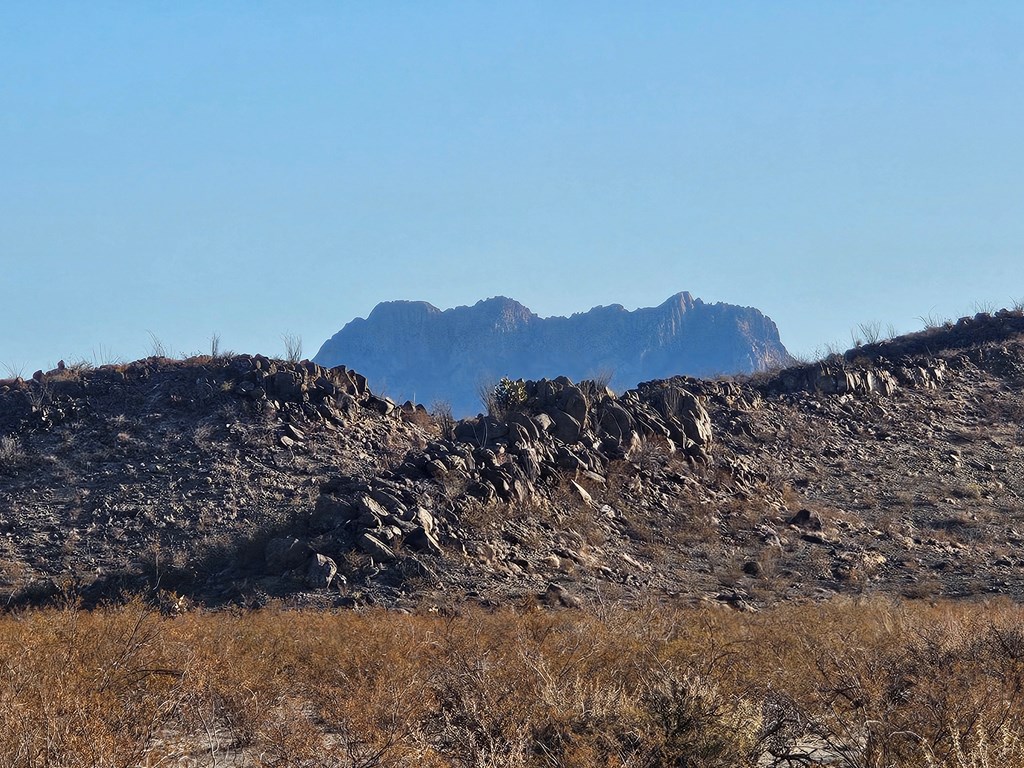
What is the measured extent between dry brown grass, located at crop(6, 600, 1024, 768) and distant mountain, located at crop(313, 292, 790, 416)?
483 ft

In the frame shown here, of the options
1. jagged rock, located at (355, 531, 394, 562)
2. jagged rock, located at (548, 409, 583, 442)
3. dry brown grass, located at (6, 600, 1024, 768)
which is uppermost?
jagged rock, located at (548, 409, 583, 442)

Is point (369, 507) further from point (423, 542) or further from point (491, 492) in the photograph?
point (491, 492)

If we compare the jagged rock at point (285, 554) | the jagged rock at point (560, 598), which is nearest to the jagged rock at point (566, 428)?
the jagged rock at point (560, 598)

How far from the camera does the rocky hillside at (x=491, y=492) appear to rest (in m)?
18.2

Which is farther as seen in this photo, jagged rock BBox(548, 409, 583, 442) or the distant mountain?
the distant mountain

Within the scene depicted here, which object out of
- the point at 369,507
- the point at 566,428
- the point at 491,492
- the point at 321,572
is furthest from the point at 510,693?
the point at 566,428

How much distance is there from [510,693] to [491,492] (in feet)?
40.1

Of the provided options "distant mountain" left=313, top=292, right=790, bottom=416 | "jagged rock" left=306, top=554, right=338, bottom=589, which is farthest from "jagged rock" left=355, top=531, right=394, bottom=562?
"distant mountain" left=313, top=292, right=790, bottom=416

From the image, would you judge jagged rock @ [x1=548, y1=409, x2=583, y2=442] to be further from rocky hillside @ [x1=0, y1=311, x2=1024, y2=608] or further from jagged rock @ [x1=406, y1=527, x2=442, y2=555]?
jagged rock @ [x1=406, y1=527, x2=442, y2=555]

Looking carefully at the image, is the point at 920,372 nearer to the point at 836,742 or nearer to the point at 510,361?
the point at 836,742

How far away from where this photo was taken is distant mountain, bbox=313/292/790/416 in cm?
16362

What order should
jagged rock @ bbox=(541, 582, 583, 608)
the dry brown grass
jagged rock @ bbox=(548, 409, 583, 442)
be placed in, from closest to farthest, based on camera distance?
the dry brown grass
jagged rock @ bbox=(541, 582, 583, 608)
jagged rock @ bbox=(548, 409, 583, 442)

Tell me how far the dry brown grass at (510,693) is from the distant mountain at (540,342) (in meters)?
147

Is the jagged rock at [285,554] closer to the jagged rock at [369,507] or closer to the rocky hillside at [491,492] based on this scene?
the rocky hillside at [491,492]
